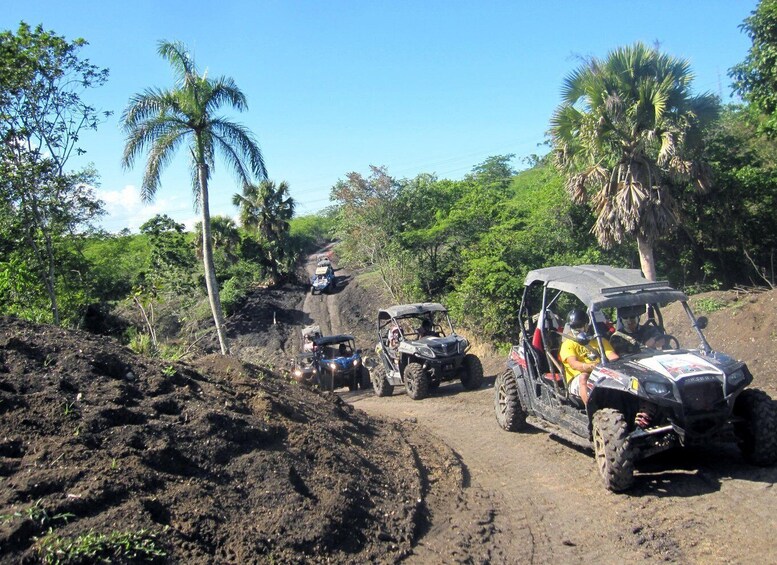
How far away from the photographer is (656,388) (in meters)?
6.16

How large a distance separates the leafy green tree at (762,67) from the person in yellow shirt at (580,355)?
1090cm

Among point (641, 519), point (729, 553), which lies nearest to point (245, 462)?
point (641, 519)

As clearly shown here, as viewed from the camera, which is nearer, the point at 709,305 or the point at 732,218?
the point at 709,305

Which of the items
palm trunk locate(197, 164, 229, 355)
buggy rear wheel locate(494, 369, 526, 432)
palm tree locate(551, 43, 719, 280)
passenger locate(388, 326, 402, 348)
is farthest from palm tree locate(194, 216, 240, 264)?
buggy rear wheel locate(494, 369, 526, 432)

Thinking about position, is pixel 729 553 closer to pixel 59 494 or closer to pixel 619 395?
pixel 619 395

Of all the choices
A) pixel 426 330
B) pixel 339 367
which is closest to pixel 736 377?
pixel 426 330

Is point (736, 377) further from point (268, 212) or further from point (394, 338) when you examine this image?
point (268, 212)

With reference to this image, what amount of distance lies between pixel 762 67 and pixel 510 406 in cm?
1123

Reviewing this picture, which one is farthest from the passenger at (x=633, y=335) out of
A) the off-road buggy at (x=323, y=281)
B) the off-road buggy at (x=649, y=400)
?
the off-road buggy at (x=323, y=281)

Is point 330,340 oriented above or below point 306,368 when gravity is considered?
above

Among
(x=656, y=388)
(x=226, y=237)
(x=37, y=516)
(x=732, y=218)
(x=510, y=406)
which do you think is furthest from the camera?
(x=226, y=237)

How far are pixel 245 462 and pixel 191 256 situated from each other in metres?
38.9

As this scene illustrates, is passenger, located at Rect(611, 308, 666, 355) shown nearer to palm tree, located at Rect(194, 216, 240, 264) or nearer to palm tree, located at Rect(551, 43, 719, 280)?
palm tree, located at Rect(551, 43, 719, 280)

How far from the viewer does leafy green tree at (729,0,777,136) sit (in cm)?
1465
